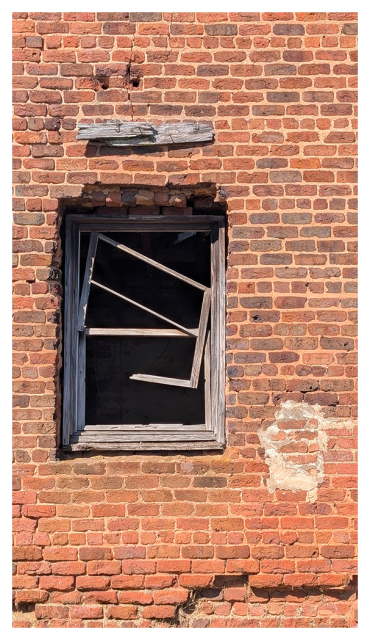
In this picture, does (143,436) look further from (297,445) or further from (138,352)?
(138,352)

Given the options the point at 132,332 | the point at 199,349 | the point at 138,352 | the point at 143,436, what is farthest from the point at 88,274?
the point at 138,352

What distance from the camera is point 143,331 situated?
4.02 m

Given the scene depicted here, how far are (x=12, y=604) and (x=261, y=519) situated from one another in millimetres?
1602

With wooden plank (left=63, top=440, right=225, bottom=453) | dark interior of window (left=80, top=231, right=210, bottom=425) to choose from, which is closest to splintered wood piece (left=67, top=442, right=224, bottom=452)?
wooden plank (left=63, top=440, right=225, bottom=453)

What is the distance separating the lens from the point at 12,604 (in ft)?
12.0

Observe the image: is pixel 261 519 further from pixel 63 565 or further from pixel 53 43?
pixel 53 43

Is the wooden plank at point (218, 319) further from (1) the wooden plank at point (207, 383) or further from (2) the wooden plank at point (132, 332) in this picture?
(2) the wooden plank at point (132, 332)

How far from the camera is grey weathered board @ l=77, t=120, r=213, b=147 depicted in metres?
3.74

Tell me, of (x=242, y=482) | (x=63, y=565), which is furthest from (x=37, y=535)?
(x=242, y=482)

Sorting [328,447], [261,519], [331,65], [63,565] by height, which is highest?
[331,65]

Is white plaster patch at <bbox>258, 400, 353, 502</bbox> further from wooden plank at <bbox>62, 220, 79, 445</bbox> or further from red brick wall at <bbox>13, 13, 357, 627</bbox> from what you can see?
wooden plank at <bbox>62, 220, 79, 445</bbox>

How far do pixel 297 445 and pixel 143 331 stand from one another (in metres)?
1.23

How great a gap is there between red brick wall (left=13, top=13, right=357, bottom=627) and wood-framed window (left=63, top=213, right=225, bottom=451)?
0.15 meters

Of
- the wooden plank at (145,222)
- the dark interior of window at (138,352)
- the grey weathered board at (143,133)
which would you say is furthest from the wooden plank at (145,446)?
the dark interior of window at (138,352)
